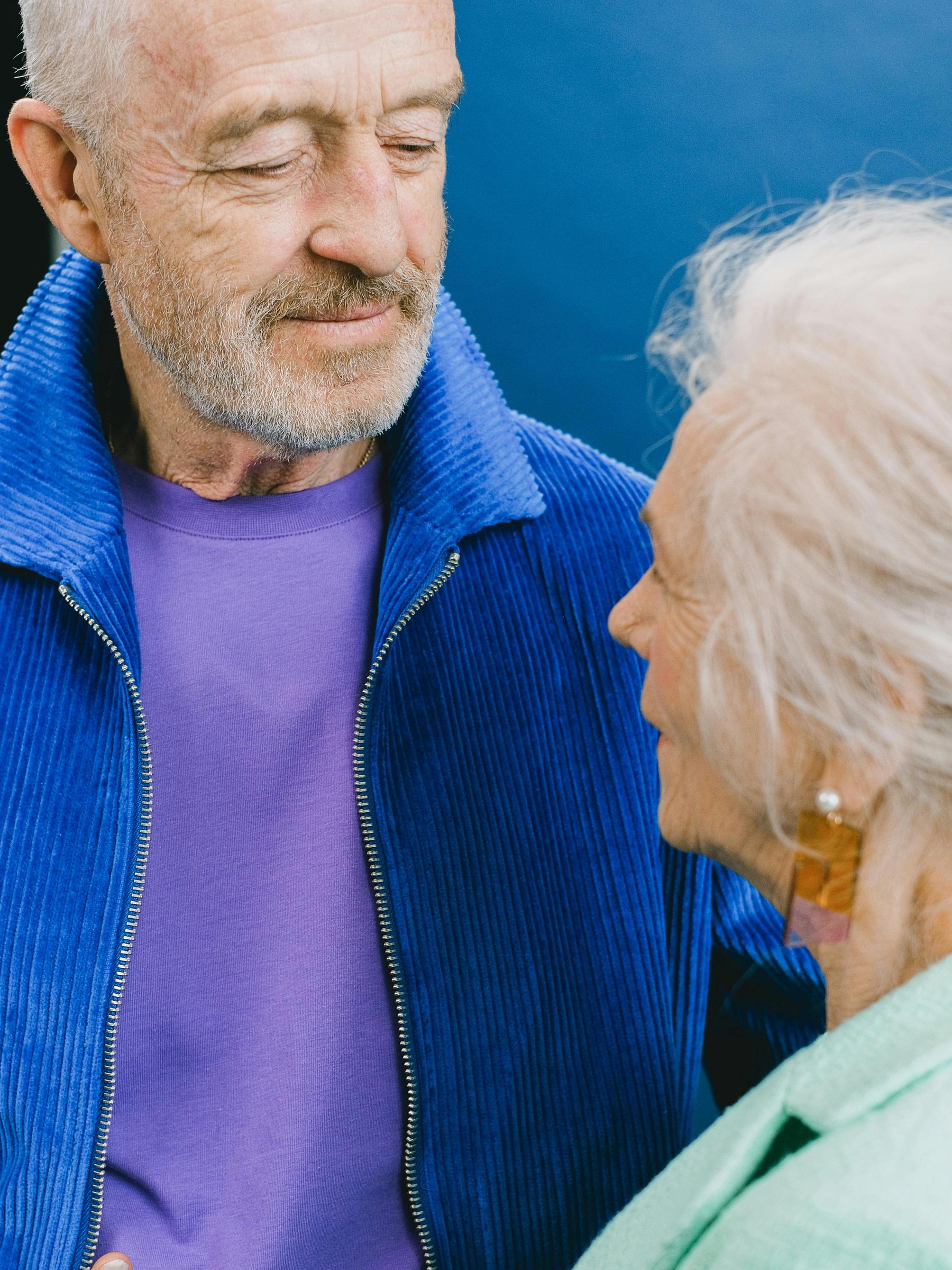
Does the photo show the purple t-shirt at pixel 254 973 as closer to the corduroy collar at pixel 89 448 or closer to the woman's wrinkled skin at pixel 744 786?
the corduroy collar at pixel 89 448

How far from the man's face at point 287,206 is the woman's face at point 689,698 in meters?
0.36

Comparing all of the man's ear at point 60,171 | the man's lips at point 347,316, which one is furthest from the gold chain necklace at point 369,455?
the man's ear at point 60,171

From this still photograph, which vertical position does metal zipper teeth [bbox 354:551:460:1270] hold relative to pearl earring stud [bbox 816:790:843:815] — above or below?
below

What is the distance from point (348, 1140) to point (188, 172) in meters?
0.87

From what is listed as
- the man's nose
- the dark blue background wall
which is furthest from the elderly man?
the dark blue background wall

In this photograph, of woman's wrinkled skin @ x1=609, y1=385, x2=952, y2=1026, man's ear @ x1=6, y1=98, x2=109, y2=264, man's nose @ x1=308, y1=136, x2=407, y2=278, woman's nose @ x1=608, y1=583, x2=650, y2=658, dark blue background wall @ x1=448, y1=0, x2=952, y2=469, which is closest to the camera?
woman's wrinkled skin @ x1=609, y1=385, x2=952, y2=1026

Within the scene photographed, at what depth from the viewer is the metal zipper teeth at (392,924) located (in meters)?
1.13

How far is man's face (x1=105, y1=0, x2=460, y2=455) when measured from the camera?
1016 mm

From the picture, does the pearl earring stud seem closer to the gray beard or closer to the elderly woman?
the elderly woman

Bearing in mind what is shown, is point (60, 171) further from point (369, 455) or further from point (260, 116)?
point (369, 455)

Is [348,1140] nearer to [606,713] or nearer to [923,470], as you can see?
[606,713]

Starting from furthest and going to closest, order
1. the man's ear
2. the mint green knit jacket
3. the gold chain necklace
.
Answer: the gold chain necklace, the man's ear, the mint green knit jacket

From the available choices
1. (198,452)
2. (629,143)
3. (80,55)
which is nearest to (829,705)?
(198,452)

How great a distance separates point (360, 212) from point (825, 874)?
0.67 meters
